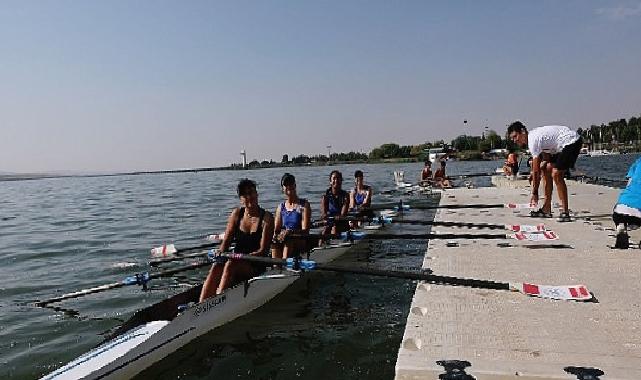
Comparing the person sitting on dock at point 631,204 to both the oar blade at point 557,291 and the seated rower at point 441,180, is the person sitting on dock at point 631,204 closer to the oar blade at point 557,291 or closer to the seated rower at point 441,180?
the oar blade at point 557,291

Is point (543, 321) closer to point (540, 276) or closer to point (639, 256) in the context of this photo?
point (540, 276)

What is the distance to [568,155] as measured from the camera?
995 cm

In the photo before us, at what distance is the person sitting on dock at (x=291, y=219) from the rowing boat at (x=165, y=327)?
26.4 inches

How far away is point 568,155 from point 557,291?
5283mm

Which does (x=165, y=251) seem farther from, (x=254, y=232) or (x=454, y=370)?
(x=454, y=370)

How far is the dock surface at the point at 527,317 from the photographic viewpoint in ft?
12.6

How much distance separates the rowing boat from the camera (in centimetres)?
491

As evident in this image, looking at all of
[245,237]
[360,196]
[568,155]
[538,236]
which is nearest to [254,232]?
[245,237]

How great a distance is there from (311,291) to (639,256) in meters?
5.14

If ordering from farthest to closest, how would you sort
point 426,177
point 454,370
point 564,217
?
point 426,177, point 564,217, point 454,370

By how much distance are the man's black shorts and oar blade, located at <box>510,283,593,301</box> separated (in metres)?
4.96

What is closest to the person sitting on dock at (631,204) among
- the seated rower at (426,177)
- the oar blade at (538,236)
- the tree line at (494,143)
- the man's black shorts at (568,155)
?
the oar blade at (538,236)

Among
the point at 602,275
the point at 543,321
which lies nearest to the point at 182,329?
the point at 543,321

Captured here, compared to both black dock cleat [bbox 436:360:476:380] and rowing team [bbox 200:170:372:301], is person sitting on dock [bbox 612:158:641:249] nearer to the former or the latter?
black dock cleat [bbox 436:360:476:380]
